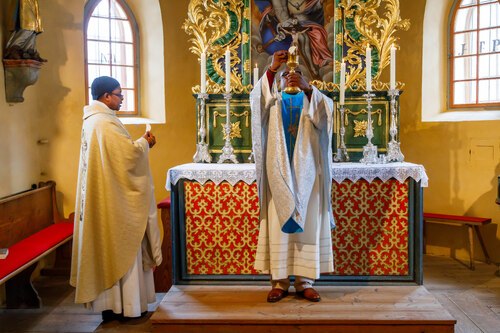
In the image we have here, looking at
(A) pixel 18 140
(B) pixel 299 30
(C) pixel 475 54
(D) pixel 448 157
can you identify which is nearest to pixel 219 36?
(B) pixel 299 30

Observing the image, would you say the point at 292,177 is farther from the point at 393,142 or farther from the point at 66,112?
the point at 66,112

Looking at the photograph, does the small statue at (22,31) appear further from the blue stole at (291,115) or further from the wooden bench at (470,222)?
the wooden bench at (470,222)

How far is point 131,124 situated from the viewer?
732 centimetres

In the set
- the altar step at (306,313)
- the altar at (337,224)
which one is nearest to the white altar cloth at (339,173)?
the altar at (337,224)

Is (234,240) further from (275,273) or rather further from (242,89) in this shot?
(242,89)

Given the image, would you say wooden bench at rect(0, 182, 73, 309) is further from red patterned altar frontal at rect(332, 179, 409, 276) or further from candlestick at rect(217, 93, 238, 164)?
red patterned altar frontal at rect(332, 179, 409, 276)

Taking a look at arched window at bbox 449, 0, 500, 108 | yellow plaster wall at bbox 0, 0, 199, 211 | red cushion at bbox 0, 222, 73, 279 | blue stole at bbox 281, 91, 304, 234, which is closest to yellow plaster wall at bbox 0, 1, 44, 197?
yellow plaster wall at bbox 0, 0, 199, 211

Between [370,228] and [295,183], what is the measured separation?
105 centimetres

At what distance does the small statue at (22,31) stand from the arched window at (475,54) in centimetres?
512

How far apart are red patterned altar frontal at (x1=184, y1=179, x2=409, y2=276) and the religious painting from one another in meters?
1.37

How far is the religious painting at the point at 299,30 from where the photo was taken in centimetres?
559

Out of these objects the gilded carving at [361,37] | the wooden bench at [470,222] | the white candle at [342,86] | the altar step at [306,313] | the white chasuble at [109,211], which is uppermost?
the gilded carving at [361,37]

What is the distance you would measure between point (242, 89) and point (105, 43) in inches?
112

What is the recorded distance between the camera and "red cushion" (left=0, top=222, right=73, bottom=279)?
180 inches
